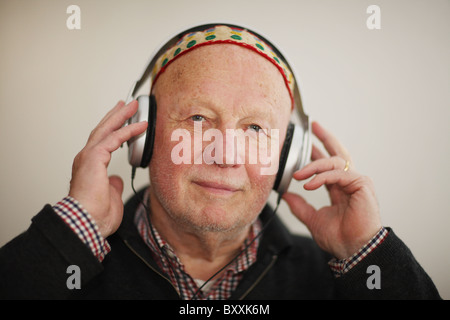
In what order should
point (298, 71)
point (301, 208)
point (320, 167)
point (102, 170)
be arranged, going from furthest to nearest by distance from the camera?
point (298, 71), point (301, 208), point (320, 167), point (102, 170)

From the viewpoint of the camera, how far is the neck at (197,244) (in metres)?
1.26

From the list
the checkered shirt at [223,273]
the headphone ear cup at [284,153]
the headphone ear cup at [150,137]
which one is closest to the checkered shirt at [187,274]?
the checkered shirt at [223,273]

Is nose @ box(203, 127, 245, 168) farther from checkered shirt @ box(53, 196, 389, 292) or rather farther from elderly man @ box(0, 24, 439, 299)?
checkered shirt @ box(53, 196, 389, 292)

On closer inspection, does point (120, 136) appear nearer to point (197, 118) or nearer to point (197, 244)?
point (197, 118)

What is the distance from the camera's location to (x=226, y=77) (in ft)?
3.70

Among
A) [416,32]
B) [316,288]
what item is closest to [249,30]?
[416,32]

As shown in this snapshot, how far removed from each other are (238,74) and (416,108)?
45.7 inches

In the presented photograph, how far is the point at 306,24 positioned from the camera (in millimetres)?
1649

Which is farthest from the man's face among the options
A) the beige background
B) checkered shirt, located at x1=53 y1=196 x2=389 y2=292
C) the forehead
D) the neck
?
the beige background

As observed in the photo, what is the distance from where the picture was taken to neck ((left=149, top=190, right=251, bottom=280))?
49.8 inches

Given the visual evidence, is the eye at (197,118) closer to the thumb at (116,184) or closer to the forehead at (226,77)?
the forehead at (226,77)

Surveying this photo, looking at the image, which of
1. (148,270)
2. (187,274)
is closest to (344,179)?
(187,274)

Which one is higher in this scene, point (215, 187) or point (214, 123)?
point (214, 123)

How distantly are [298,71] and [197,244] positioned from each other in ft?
3.52
